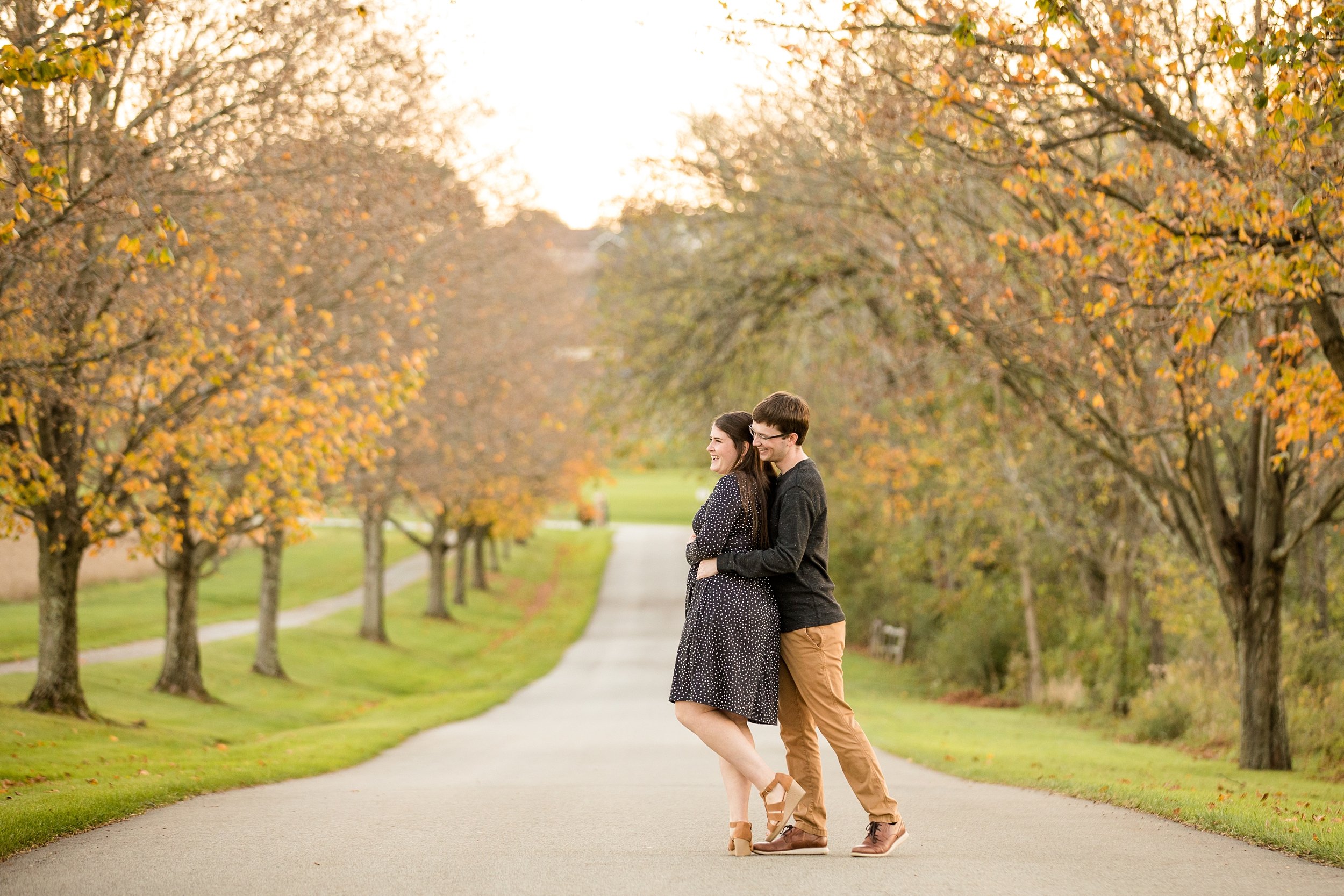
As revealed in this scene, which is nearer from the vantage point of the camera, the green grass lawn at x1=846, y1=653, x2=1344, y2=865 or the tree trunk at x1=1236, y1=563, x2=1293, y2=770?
the green grass lawn at x1=846, y1=653, x2=1344, y2=865

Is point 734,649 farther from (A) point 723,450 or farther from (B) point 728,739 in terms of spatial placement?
(A) point 723,450

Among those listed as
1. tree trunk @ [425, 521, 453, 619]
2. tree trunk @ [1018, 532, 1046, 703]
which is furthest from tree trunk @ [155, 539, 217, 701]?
tree trunk @ [425, 521, 453, 619]

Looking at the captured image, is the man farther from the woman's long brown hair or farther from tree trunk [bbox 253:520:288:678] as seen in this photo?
tree trunk [bbox 253:520:288:678]

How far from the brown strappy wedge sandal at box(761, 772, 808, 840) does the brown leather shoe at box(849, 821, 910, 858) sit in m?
0.37

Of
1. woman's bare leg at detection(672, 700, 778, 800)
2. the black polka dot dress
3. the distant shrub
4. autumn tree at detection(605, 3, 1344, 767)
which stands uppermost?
autumn tree at detection(605, 3, 1344, 767)

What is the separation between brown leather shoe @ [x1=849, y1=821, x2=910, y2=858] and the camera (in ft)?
20.7

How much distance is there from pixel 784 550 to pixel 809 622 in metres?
0.46

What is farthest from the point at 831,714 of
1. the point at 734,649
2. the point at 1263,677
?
the point at 1263,677

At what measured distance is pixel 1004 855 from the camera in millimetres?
6465

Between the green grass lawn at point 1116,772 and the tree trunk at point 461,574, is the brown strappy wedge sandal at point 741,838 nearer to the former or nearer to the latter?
the green grass lawn at point 1116,772

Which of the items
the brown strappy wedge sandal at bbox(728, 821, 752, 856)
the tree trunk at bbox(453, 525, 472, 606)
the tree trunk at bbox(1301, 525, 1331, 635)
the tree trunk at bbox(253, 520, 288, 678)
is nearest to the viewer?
the brown strappy wedge sandal at bbox(728, 821, 752, 856)

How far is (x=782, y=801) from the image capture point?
6301 millimetres

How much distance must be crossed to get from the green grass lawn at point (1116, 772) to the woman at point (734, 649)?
111 inches

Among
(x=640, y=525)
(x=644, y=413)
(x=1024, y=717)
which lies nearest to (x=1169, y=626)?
(x=1024, y=717)
